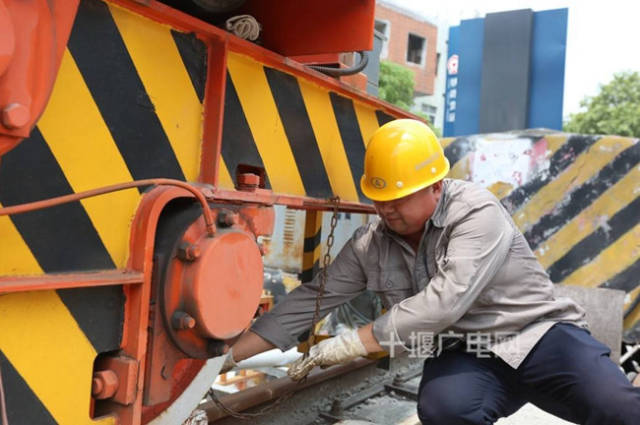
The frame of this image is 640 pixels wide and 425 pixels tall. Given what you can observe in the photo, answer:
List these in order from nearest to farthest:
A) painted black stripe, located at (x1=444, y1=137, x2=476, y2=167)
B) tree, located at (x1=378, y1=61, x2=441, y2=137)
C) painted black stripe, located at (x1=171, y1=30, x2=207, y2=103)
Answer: painted black stripe, located at (x1=171, y1=30, x2=207, y2=103) → painted black stripe, located at (x1=444, y1=137, x2=476, y2=167) → tree, located at (x1=378, y1=61, x2=441, y2=137)

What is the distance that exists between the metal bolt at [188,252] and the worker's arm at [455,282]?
3.06ft

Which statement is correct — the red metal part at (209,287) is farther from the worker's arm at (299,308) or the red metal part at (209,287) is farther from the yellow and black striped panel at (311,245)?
the yellow and black striped panel at (311,245)

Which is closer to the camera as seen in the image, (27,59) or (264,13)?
(27,59)

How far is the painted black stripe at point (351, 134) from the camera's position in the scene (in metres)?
2.29

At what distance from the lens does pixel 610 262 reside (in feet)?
13.0

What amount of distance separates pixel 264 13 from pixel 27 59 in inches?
47.0

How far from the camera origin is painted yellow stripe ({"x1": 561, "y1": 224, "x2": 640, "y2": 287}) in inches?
153

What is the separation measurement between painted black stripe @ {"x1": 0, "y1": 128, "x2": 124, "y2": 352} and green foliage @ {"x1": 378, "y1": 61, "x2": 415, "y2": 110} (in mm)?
22282

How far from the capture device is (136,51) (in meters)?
1.46

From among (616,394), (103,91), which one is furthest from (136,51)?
(616,394)

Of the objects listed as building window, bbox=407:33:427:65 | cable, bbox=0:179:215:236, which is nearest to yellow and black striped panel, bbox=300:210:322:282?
cable, bbox=0:179:215:236

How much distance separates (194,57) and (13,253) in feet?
2.33

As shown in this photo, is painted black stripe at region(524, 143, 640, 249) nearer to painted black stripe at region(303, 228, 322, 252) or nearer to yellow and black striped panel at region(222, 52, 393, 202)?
painted black stripe at region(303, 228, 322, 252)

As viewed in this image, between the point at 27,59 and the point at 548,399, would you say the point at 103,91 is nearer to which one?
the point at 27,59
